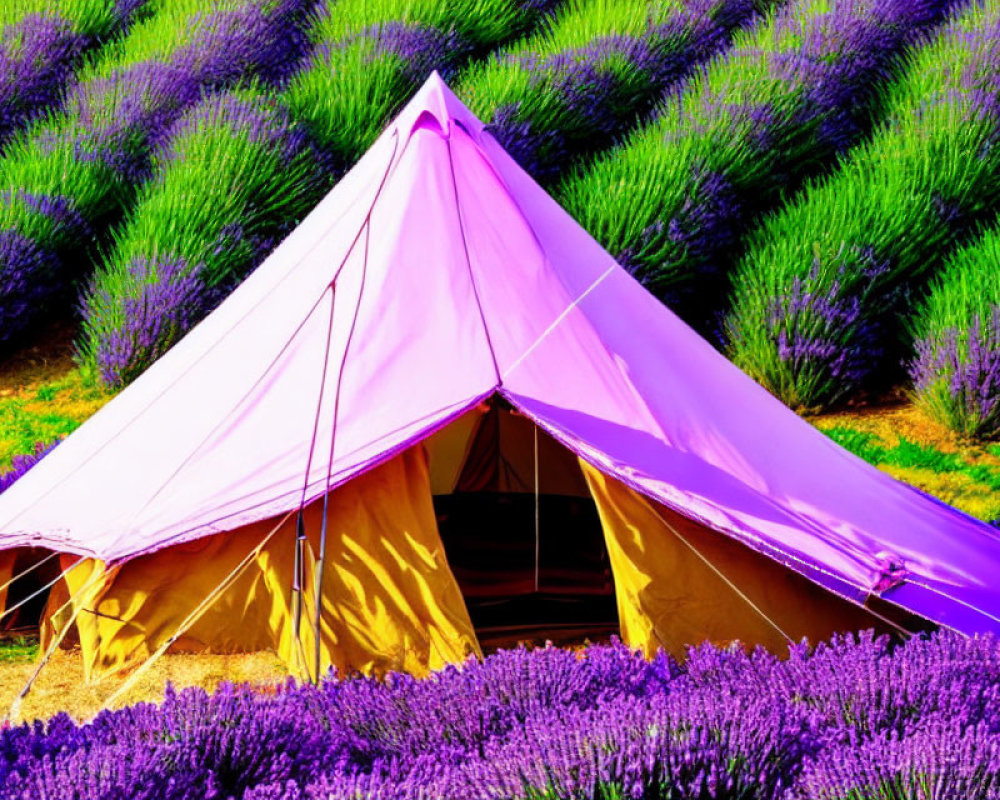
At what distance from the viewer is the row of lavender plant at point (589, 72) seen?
8.70 meters

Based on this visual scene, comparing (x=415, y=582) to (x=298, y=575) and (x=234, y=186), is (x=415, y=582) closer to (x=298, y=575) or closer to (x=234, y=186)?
(x=298, y=575)

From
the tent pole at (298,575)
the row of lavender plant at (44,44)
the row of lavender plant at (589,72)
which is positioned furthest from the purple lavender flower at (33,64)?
the tent pole at (298,575)

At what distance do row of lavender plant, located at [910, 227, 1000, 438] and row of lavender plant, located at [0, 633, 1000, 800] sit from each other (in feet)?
11.5

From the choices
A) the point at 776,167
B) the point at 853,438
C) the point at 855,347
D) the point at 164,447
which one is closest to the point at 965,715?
the point at 164,447

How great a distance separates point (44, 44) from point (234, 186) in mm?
3096

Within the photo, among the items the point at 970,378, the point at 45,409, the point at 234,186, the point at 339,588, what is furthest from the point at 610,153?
the point at 339,588

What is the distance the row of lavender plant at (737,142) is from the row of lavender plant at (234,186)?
151cm

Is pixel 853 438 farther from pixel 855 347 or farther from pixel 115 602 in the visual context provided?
pixel 115 602

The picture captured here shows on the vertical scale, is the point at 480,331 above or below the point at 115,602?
above

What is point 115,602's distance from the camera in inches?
160

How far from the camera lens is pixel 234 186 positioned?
314 inches

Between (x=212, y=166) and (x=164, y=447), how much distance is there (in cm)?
436

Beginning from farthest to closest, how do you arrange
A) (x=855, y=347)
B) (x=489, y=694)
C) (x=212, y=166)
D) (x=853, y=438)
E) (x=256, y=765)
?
(x=212, y=166)
(x=855, y=347)
(x=853, y=438)
(x=489, y=694)
(x=256, y=765)

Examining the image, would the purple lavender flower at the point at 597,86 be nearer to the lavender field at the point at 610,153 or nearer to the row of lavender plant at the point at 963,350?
the lavender field at the point at 610,153
